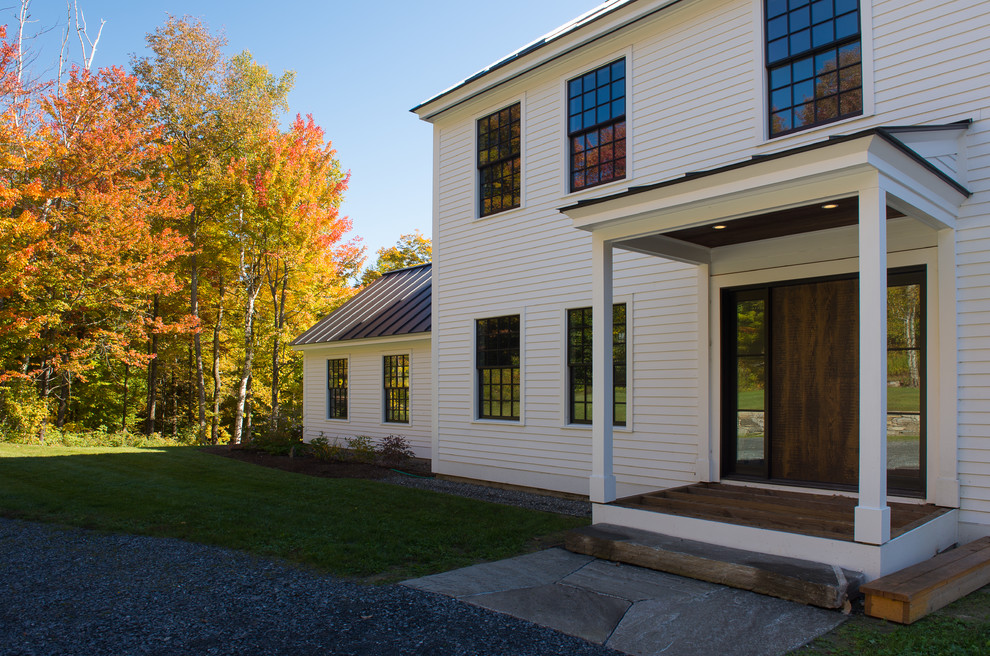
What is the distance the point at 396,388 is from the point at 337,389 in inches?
99.7

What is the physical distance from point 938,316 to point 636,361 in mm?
3318

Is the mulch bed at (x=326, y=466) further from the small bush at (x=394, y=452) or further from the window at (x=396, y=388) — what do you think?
the window at (x=396, y=388)

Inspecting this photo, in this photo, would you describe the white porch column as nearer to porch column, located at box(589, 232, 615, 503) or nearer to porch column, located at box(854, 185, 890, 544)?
porch column, located at box(854, 185, 890, 544)

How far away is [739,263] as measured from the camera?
744cm

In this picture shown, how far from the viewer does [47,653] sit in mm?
3715

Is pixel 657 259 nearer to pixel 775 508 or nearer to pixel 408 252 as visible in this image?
pixel 775 508

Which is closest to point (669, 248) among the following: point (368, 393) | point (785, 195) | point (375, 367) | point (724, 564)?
point (785, 195)

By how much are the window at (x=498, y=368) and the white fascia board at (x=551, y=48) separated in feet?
11.9

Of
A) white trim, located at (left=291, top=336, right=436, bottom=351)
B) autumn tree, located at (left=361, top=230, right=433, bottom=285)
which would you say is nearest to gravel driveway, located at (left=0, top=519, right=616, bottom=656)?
white trim, located at (left=291, top=336, right=436, bottom=351)

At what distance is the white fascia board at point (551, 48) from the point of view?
845cm

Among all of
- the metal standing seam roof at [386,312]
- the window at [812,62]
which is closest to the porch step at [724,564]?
the window at [812,62]

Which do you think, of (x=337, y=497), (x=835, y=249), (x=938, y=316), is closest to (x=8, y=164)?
(x=337, y=497)

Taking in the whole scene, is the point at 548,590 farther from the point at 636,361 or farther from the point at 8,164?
the point at 8,164

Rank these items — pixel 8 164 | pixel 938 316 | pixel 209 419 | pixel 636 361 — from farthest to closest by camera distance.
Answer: pixel 209 419 < pixel 8 164 < pixel 636 361 < pixel 938 316
